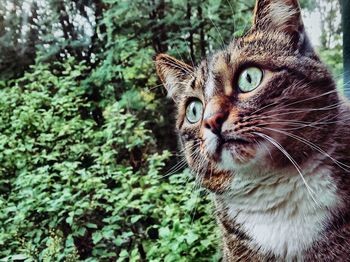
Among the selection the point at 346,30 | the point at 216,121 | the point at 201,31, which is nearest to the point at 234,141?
the point at 216,121

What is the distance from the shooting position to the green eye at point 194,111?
2.26 feet

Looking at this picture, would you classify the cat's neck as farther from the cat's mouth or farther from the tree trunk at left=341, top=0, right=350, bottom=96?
the tree trunk at left=341, top=0, right=350, bottom=96

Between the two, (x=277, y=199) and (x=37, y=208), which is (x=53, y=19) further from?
(x=277, y=199)

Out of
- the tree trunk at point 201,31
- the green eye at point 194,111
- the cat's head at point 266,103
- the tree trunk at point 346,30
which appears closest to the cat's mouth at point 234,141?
the cat's head at point 266,103

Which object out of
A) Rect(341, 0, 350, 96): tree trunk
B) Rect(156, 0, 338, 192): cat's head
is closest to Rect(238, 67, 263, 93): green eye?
Rect(156, 0, 338, 192): cat's head

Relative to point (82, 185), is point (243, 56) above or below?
above

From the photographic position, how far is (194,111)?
70 cm

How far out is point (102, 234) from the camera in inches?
44.8

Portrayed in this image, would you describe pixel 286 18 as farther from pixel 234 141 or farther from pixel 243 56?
pixel 234 141

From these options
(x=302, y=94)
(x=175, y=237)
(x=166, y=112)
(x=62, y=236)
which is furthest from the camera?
(x=166, y=112)

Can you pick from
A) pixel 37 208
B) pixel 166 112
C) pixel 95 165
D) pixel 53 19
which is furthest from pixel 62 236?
pixel 53 19

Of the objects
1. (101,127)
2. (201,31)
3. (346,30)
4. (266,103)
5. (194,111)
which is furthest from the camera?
(101,127)

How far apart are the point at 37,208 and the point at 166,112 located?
452mm

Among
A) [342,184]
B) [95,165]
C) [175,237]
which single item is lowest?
[175,237]
